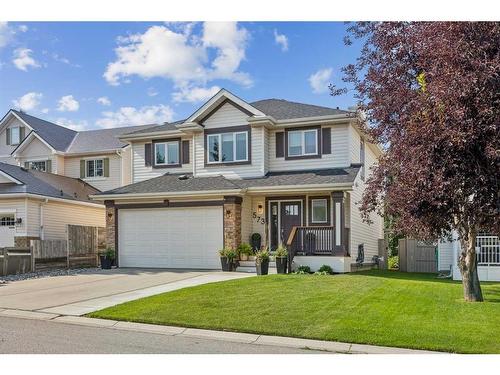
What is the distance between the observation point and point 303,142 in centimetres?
1891

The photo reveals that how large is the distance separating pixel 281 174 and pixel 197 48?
6910 millimetres

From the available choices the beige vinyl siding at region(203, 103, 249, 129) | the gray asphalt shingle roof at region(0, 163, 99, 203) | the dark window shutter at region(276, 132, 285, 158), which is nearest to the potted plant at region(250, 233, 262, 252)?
the dark window shutter at region(276, 132, 285, 158)

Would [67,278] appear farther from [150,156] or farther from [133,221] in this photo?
[150,156]

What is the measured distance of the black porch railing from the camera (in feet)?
53.8

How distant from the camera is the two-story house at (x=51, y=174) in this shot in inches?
786

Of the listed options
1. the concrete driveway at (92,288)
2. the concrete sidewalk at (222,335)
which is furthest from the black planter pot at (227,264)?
the concrete sidewalk at (222,335)

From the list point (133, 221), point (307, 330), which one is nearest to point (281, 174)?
point (133, 221)

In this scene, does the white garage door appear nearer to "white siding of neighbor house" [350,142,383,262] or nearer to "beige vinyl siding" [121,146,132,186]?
"white siding of neighbor house" [350,142,383,262]

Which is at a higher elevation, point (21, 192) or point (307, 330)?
point (21, 192)

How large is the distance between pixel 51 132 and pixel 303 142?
15471mm

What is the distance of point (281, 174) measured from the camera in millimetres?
18688

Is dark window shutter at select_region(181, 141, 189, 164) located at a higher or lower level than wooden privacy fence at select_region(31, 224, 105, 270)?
higher

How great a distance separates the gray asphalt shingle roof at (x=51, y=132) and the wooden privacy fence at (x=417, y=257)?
1773cm

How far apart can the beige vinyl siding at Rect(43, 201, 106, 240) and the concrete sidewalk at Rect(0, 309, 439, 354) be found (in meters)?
12.0
